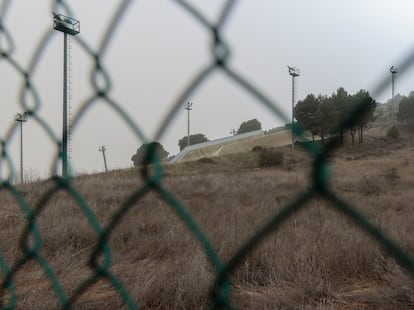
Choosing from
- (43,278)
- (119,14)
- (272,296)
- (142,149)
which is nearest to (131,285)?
(43,278)

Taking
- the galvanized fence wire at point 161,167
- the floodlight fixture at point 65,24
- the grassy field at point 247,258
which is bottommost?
the grassy field at point 247,258

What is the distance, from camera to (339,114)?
1.33ft

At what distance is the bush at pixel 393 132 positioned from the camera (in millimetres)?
676

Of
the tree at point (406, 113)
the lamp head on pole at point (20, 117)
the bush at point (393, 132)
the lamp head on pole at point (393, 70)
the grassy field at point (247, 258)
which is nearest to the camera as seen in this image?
the lamp head on pole at point (393, 70)

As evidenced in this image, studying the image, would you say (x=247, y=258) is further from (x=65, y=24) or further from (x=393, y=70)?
(x=393, y=70)

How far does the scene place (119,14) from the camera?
0.63 m

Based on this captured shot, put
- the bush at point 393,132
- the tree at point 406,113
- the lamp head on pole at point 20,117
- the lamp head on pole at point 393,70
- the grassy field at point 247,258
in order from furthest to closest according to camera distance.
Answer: the grassy field at point 247,258
the lamp head on pole at point 20,117
the bush at point 393,132
the tree at point 406,113
the lamp head on pole at point 393,70

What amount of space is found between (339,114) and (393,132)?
1.30 ft

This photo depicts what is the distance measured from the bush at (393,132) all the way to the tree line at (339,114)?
0.18 metres

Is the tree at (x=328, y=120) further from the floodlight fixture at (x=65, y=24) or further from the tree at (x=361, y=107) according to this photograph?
the floodlight fixture at (x=65, y=24)

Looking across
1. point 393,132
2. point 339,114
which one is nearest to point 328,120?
point 339,114

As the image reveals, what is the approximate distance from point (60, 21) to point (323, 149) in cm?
55

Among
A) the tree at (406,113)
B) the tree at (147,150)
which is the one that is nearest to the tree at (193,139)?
the tree at (147,150)

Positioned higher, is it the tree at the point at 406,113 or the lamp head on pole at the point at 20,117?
the lamp head on pole at the point at 20,117
